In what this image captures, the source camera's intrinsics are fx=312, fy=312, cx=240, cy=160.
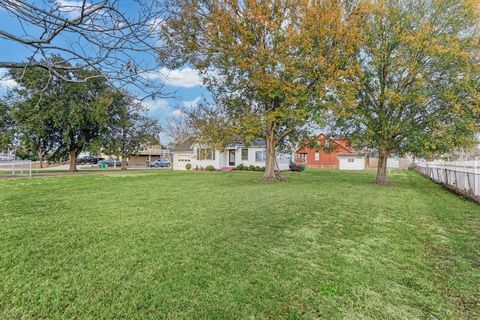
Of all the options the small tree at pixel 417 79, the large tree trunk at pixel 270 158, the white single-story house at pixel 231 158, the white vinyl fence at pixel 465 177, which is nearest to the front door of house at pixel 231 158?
the white single-story house at pixel 231 158

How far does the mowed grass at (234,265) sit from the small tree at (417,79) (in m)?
7.98

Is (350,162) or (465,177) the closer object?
(465,177)

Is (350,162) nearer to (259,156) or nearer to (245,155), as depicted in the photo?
(259,156)

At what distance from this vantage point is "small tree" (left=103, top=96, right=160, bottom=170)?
30.9 m

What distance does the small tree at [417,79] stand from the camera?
43.5 ft

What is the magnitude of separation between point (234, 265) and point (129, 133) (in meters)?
34.1

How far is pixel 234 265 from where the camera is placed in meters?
3.77

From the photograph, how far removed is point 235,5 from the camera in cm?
1423

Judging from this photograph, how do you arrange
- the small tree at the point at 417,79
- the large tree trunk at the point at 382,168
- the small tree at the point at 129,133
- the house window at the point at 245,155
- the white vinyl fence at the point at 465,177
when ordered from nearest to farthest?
1. the white vinyl fence at the point at 465,177
2. the small tree at the point at 417,79
3. the large tree trunk at the point at 382,168
4. the small tree at the point at 129,133
5. the house window at the point at 245,155

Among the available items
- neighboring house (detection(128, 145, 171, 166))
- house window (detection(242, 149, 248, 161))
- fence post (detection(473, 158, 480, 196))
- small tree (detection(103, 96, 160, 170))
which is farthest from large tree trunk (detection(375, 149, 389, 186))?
neighboring house (detection(128, 145, 171, 166))

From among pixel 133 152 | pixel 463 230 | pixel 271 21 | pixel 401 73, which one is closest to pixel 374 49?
pixel 401 73

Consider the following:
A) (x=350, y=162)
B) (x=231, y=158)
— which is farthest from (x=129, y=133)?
(x=350, y=162)

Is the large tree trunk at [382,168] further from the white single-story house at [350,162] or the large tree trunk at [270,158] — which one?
the white single-story house at [350,162]

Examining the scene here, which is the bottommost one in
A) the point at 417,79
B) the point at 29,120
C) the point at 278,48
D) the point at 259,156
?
the point at 259,156
